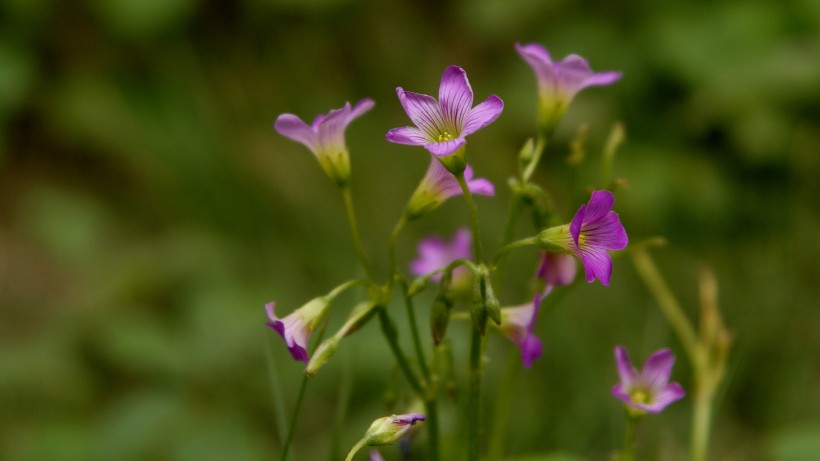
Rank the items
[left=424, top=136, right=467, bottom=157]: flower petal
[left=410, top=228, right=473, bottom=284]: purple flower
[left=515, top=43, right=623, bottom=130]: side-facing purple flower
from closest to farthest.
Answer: [left=424, top=136, right=467, bottom=157]: flower petal → [left=515, top=43, right=623, bottom=130]: side-facing purple flower → [left=410, top=228, right=473, bottom=284]: purple flower

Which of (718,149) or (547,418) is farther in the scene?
(718,149)

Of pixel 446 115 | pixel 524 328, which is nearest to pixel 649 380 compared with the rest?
pixel 524 328

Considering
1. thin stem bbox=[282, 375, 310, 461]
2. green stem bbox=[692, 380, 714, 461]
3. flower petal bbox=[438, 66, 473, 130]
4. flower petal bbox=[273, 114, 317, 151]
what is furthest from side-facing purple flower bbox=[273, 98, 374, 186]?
green stem bbox=[692, 380, 714, 461]

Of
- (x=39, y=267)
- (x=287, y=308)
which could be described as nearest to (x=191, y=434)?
(x=287, y=308)

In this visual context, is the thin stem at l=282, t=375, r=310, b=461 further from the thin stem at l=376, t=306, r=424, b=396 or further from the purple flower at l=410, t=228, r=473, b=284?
the purple flower at l=410, t=228, r=473, b=284

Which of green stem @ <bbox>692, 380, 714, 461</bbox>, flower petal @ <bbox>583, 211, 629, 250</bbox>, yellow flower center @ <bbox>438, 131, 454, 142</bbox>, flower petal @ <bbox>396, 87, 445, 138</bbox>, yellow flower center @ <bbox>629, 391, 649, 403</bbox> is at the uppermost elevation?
flower petal @ <bbox>396, 87, 445, 138</bbox>

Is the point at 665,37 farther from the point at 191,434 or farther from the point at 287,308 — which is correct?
the point at 191,434

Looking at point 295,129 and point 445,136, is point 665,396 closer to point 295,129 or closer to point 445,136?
point 445,136
